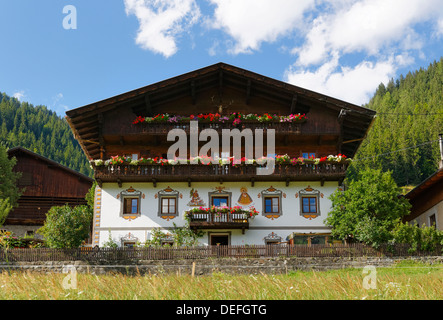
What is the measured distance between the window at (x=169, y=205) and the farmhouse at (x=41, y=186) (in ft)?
57.1

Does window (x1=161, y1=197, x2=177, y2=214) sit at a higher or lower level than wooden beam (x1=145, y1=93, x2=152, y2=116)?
lower

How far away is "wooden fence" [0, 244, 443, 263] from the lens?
25000mm

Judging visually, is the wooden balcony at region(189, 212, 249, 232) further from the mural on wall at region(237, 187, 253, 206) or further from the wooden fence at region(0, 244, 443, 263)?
the wooden fence at region(0, 244, 443, 263)

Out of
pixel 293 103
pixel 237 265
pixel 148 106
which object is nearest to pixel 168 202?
pixel 148 106

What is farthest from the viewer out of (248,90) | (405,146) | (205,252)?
(405,146)

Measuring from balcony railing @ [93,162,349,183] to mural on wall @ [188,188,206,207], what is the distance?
880 millimetres

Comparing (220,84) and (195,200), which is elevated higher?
(220,84)

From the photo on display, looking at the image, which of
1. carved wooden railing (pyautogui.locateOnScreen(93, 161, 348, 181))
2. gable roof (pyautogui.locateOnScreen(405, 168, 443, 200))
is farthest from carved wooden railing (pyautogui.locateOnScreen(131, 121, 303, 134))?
gable roof (pyautogui.locateOnScreen(405, 168, 443, 200))

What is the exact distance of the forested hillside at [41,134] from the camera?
111250 mm

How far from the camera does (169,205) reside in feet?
98.3

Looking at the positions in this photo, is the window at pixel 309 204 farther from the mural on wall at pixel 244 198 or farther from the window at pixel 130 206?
the window at pixel 130 206

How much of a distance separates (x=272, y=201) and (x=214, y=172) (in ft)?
12.1

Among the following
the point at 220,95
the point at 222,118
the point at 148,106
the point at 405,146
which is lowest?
the point at 222,118

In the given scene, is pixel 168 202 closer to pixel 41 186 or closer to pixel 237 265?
pixel 237 265
